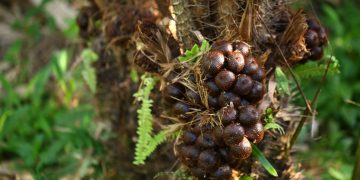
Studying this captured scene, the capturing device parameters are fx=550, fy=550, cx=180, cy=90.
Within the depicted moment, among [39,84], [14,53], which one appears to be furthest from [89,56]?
[14,53]

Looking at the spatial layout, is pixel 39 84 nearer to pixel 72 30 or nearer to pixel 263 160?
pixel 72 30

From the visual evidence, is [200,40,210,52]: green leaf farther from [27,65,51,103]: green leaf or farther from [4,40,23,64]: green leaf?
[4,40,23,64]: green leaf

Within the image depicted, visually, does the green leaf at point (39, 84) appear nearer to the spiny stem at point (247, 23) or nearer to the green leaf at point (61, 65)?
the green leaf at point (61, 65)

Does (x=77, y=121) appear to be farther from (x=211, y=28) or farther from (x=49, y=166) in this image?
(x=211, y=28)

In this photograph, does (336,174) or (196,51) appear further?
(336,174)

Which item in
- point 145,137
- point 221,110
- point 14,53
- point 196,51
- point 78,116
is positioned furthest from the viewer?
point 14,53
